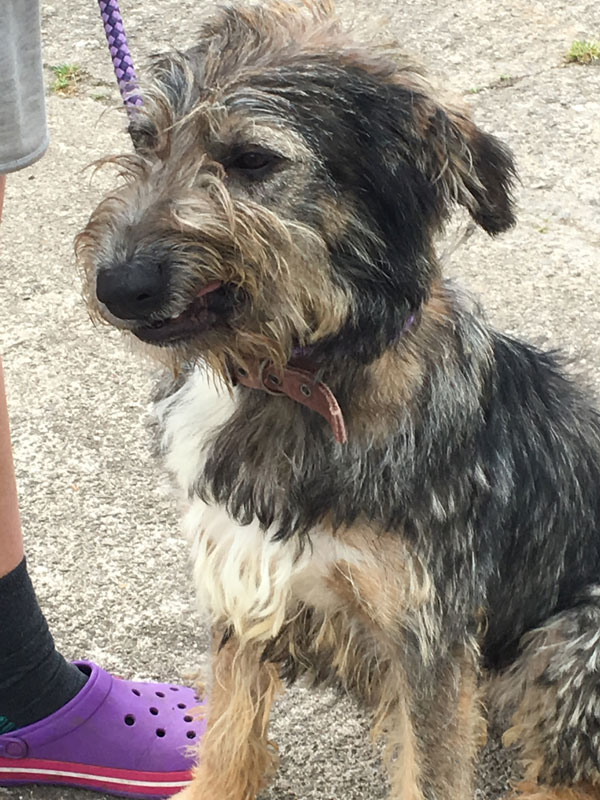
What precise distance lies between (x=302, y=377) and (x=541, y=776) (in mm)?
1274

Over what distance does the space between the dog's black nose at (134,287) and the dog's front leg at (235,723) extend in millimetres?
1088

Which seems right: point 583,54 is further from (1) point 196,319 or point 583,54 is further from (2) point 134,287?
(2) point 134,287

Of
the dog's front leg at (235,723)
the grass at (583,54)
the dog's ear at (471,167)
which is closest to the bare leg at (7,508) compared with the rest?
the dog's front leg at (235,723)

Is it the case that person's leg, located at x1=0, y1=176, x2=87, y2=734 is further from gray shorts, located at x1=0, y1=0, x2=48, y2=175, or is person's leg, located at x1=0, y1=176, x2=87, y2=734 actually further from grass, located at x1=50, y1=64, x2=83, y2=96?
grass, located at x1=50, y1=64, x2=83, y2=96

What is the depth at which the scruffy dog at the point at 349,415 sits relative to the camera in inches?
72.7

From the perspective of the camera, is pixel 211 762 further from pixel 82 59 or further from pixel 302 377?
pixel 82 59

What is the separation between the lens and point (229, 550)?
2.26 metres

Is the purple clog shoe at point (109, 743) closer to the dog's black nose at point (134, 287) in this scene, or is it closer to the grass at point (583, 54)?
the dog's black nose at point (134, 287)

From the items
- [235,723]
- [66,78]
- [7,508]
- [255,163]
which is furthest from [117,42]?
[66,78]

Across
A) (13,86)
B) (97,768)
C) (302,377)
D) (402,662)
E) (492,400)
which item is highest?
(13,86)

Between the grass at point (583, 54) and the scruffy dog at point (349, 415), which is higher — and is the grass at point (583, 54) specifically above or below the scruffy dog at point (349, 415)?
below

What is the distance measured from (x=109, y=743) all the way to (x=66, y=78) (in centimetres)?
412

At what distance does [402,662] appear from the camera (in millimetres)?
2234

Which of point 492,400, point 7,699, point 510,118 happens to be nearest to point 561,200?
point 510,118
